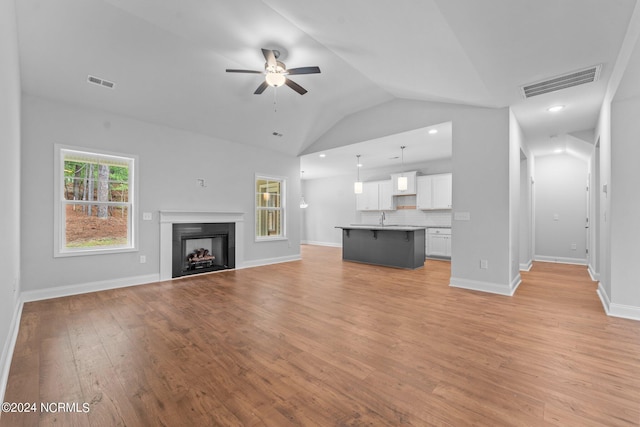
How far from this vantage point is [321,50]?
3.83 metres

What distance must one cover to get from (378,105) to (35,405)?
5849mm

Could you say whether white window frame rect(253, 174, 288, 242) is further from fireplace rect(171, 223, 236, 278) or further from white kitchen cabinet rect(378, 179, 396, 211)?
white kitchen cabinet rect(378, 179, 396, 211)

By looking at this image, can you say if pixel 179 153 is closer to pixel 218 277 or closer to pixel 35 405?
pixel 218 277

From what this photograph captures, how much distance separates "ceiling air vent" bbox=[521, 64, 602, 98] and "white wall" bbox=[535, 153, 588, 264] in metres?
4.26

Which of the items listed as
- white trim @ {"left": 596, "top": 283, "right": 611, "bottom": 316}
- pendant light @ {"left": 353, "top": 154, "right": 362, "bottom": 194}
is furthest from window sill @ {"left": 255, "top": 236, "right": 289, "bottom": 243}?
white trim @ {"left": 596, "top": 283, "right": 611, "bottom": 316}

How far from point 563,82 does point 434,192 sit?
459 cm

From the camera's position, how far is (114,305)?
3549 millimetres

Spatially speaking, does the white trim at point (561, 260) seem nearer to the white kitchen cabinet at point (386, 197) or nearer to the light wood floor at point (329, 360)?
the light wood floor at point (329, 360)

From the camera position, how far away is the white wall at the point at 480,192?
4.04m

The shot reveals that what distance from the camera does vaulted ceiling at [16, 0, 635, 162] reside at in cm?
243

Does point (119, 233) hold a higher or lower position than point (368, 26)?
lower

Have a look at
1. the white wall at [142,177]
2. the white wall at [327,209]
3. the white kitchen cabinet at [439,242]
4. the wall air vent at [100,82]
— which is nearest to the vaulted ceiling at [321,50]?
the wall air vent at [100,82]

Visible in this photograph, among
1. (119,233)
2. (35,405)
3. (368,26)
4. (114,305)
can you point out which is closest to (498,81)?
(368,26)

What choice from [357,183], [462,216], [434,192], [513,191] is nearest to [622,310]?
[513,191]
